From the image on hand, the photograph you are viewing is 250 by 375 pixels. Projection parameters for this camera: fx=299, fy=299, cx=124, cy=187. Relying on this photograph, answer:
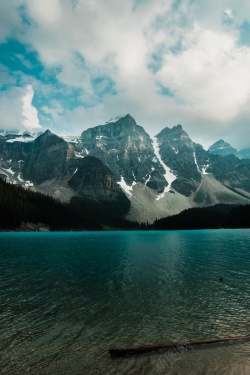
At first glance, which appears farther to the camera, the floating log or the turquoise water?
the floating log

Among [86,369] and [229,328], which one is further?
[229,328]

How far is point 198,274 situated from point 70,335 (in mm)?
30805

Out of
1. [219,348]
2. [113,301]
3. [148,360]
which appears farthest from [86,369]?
[113,301]

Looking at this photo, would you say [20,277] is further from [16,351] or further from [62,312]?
[16,351]

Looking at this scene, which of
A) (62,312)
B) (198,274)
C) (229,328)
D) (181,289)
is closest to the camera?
(229,328)

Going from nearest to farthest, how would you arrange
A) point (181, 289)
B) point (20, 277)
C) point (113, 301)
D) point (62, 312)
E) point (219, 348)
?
point (219, 348), point (62, 312), point (113, 301), point (181, 289), point (20, 277)

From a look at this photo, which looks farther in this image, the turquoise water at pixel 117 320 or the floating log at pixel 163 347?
the floating log at pixel 163 347

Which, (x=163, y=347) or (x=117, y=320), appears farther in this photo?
(x=117, y=320)

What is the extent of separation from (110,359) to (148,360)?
233 cm

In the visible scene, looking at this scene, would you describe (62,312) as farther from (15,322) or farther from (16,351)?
(16,351)

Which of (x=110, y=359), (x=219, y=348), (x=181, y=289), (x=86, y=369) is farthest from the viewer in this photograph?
(x=181, y=289)

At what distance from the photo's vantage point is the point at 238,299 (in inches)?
1282

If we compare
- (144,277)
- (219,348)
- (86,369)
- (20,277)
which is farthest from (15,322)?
(144,277)

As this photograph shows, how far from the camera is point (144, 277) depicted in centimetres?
4616
